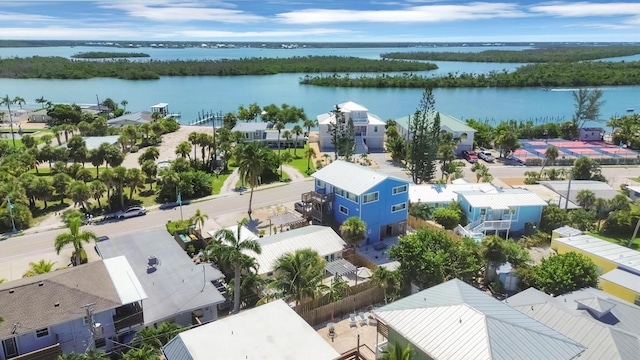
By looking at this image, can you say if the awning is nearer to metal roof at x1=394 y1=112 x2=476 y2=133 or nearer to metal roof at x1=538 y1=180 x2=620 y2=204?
metal roof at x1=538 y1=180 x2=620 y2=204

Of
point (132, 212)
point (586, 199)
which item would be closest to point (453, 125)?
point (586, 199)

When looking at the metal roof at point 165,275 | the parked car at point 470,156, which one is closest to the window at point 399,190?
the metal roof at point 165,275

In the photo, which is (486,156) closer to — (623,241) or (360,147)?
(360,147)

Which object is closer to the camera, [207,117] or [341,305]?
[341,305]

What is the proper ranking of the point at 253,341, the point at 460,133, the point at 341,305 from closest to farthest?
the point at 253,341 → the point at 341,305 → the point at 460,133

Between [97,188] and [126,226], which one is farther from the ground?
[97,188]

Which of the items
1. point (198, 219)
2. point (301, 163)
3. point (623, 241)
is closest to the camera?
point (198, 219)

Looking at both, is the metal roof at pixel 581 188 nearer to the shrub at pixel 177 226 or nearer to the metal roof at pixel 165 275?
the metal roof at pixel 165 275
